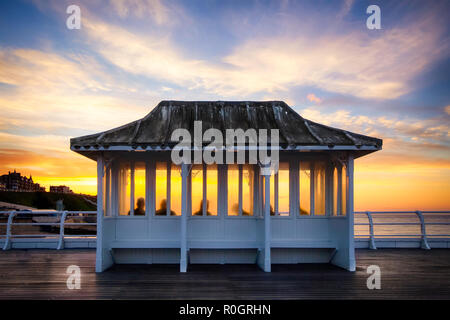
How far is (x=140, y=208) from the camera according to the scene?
29.0 ft

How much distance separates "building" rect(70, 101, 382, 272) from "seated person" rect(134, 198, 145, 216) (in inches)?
1.0

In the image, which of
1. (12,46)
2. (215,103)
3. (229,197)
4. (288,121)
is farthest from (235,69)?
(12,46)

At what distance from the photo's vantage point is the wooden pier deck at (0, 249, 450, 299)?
5.92 meters

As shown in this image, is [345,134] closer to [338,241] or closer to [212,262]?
[338,241]

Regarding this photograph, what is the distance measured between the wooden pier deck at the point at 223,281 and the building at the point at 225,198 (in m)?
0.48

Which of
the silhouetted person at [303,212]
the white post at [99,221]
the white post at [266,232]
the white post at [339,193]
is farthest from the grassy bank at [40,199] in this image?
the white post at [339,193]

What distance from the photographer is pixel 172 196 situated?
888 cm

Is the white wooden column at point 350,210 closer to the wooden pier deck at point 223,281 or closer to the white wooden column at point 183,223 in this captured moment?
the wooden pier deck at point 223,281

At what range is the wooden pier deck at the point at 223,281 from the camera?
5.92m

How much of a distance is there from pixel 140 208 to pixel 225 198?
221 cm

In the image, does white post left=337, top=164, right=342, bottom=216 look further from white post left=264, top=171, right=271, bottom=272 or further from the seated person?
the seated person

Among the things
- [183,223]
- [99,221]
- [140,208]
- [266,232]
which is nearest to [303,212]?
[266,232]

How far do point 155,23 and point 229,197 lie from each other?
664cm

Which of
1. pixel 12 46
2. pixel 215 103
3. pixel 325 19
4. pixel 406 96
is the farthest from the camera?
pixel 406 96
